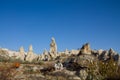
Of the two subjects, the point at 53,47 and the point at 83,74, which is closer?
the point at 83,74

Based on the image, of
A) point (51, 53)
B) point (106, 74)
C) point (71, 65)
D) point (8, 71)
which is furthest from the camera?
point (51, 53)

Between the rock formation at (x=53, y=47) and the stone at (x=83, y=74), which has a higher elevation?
the rock formation at (x=53, y=47)

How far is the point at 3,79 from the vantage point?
894 inches

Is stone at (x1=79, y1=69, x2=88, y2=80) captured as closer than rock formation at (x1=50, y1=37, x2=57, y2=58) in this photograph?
Yes

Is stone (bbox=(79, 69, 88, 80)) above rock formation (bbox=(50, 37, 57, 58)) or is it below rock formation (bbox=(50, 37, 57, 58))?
below

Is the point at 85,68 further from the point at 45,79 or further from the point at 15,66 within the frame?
the point at 15,66

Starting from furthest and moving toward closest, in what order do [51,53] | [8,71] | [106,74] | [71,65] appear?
1. [51,53]
2. [71,65]
3. [8,71]
4. [106,74]

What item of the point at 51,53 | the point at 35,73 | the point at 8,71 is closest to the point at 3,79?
the point at 8,71

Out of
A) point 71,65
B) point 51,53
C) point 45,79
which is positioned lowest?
point 45,79

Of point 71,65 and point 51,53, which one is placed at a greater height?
point 51,53

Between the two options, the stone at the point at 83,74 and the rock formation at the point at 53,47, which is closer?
the stone at the point at 83,74

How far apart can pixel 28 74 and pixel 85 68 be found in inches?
247

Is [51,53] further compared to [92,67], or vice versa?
[51,53]

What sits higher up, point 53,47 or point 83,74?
Answer: point 53,47
